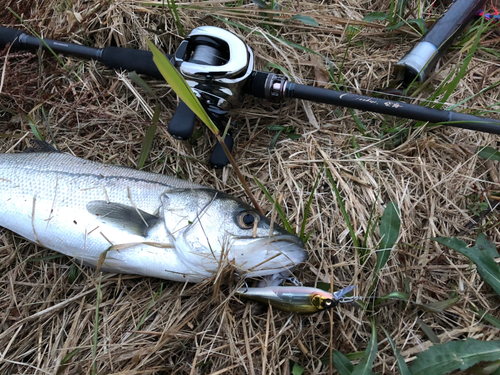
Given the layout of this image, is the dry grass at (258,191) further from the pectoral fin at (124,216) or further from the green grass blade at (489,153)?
the pectoral fin at (124,216)

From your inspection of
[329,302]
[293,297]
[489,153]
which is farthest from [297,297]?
[489,153]

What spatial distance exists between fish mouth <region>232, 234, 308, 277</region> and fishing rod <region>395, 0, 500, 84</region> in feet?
5.12

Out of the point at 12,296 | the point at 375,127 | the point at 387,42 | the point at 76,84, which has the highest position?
the point at 387,42

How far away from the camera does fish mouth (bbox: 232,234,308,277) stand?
1.93 meters

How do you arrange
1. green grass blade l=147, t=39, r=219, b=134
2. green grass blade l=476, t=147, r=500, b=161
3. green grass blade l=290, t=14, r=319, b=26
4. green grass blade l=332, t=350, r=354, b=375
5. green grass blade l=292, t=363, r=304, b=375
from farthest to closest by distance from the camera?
green grass blade l=290, t=14, r=319, b=26
green grass blade l=476, t=147, r=500, b=161
green grass blade l=292, t=363, r=304, b=375
green grass blade l=332, t=350, r=354, b=375
green grass blade l=147, t=39, r=219, b=134

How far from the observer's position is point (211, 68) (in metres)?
2.04

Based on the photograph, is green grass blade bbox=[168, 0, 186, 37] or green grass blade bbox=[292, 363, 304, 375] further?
green grass blade bbox=[168, 0, 186, 37]

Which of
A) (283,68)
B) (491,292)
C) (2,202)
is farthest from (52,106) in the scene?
(491,292)

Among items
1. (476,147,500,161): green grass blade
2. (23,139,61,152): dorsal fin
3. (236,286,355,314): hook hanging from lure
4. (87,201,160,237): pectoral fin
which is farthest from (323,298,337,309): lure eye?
(23,139,61,152): dorsal fin

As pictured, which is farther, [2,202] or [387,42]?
[387,42]

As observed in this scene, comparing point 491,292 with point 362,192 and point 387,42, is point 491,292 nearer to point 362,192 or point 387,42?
point 362,192

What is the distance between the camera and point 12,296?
2.23 meters

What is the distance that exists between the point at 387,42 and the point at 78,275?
2.98 m

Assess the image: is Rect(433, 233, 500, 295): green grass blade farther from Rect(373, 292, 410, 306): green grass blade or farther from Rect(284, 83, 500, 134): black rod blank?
Rect(284, 83, 500, 134): black rod blank
